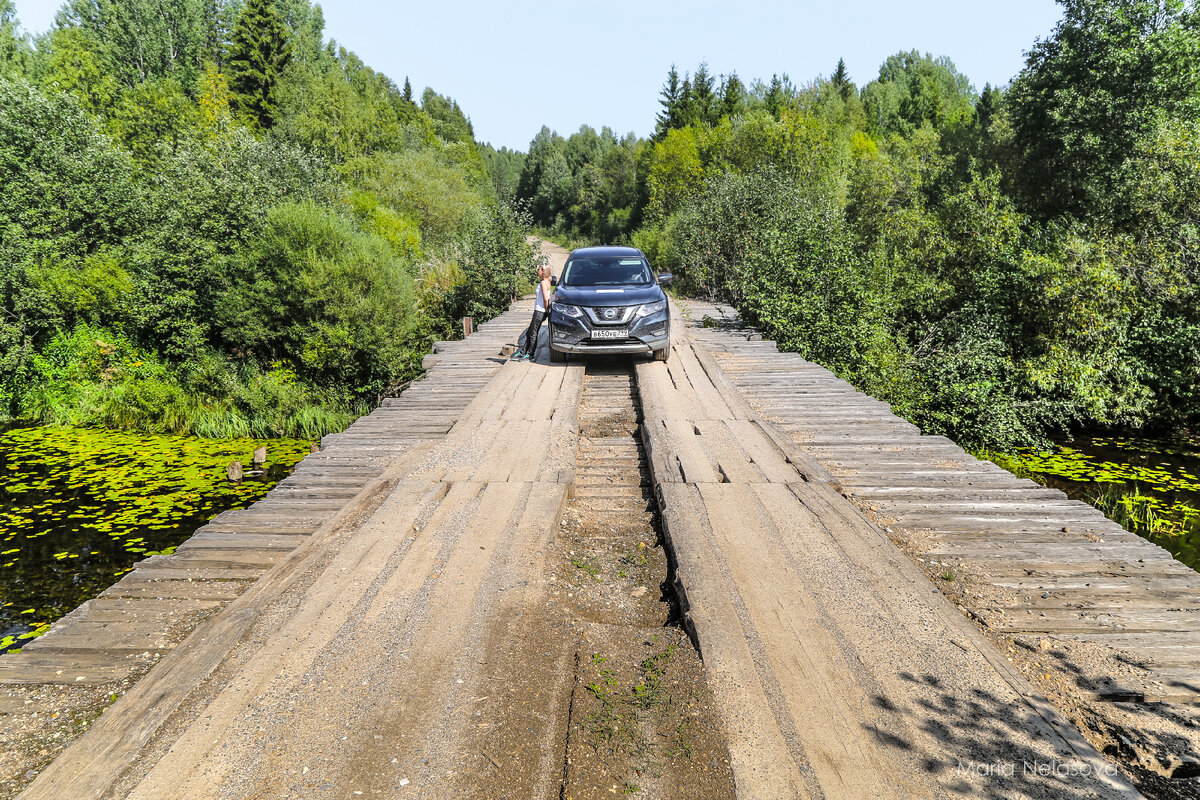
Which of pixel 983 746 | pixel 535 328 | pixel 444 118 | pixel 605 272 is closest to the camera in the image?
pixel 983 746

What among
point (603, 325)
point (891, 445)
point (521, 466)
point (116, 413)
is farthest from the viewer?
point (116, 413)

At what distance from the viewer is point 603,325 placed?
35.8 ft

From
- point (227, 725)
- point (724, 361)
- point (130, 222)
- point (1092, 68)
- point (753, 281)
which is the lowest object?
point (227, 725)

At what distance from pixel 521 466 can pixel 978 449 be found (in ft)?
32.7

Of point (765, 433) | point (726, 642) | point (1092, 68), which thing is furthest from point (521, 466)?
point (1092, 68)

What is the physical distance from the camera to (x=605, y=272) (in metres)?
12.1

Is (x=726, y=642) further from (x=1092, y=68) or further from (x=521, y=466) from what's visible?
(x=1092, y=68)

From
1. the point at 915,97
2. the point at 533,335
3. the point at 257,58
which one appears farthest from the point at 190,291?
the point at 915,97

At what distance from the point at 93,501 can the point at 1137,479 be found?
1824 centimetres

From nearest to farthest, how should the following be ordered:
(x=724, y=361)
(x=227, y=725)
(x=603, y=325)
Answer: (x=227, y=725), (x=603, y=325), (x=724, y=361)

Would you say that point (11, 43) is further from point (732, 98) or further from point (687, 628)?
point (687, 628)

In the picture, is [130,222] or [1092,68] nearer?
[130,222]

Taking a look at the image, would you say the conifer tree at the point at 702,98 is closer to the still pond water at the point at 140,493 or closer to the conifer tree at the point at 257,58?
the conifer tree at the point at 257,58

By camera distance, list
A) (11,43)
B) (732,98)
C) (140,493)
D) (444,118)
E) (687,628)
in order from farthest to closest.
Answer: (444,118), (732,98), (11,43), (140,493), (687,628)
